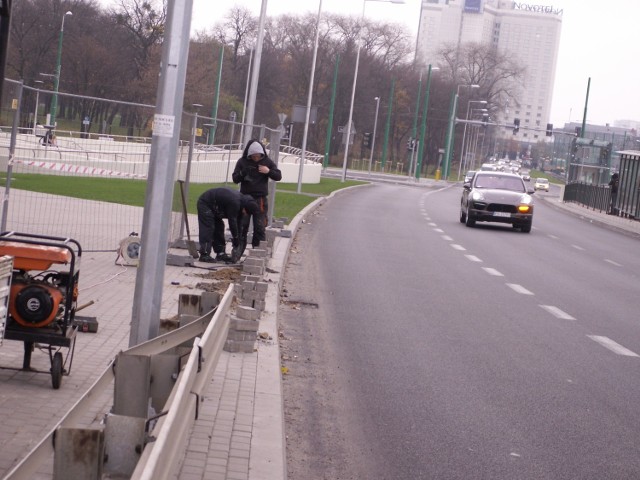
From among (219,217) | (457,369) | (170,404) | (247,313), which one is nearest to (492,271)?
(219,217)

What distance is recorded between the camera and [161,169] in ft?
24.4

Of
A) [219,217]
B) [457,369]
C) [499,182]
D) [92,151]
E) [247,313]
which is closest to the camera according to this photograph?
[247,313]

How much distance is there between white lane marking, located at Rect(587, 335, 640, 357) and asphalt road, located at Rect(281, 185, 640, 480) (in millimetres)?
37

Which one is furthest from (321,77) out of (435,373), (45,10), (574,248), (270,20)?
(435,373)

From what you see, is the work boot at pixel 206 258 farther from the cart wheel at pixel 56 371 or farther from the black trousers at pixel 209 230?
the cart wheel at pixel 56 371

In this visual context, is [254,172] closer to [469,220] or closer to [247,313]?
[247,313]

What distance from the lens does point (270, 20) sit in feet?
352

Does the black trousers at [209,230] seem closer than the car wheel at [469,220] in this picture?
Yes

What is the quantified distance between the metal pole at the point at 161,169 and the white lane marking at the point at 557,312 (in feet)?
23.8

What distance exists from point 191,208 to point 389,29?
91.7 metres

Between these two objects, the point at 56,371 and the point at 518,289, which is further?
the point at 518,289

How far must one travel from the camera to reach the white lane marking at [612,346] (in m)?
11.2

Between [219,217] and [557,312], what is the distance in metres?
4.73

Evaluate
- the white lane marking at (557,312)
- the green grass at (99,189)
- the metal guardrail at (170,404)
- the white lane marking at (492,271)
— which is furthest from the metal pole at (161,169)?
the green grass at (99,189)
